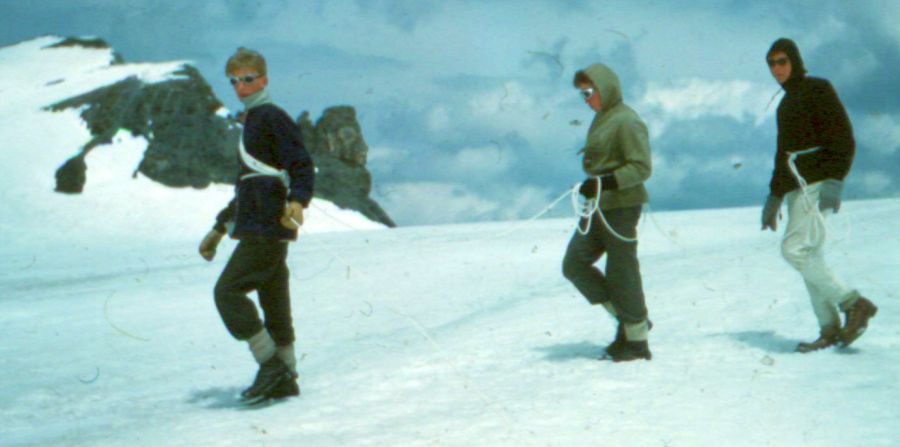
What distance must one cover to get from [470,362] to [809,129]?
109 inches

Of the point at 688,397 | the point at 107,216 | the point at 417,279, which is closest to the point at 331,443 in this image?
the point at 688,397

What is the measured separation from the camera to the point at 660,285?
9234 millimetres

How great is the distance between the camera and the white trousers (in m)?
5.39

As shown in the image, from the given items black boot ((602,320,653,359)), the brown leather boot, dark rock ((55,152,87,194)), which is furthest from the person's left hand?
dark rock ((55,152,87,194))

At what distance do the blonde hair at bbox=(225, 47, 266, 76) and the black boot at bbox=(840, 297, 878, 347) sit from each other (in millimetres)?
4035

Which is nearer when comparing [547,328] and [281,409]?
[281,409]

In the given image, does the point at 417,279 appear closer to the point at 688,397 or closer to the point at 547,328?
the point at 547,328

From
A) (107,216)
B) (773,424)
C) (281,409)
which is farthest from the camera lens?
(107,216)

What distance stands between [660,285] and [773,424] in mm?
5279

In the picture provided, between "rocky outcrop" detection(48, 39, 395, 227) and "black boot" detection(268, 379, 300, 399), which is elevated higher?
"black boot" detection(268, 379, 300, 399)

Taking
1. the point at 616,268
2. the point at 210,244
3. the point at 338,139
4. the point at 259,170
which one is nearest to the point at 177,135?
the point at 338,139

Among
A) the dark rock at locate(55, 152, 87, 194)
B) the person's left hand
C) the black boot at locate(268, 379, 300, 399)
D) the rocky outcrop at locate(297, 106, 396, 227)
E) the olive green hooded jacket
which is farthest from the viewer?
the rocky outcrop at locate(297, 106, 396, 227)

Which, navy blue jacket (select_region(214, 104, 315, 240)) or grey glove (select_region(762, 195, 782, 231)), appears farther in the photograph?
grey glove (select_region(762, 195, 782, 231))

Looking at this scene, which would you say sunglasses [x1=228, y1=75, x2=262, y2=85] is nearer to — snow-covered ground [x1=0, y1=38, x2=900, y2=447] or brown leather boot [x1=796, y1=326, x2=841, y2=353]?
snow-covered ground [x1=0, y1=38, x2=900, y2=447]
